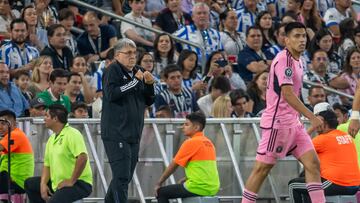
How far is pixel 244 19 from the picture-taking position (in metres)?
23.9

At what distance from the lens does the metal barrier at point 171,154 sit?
1744cm

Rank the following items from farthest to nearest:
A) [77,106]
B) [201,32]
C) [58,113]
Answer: [201,32] → [77,106] → [58,113]

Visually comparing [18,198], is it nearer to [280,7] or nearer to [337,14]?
[280,7]

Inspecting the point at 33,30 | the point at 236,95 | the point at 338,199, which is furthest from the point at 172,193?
the point at 33,30

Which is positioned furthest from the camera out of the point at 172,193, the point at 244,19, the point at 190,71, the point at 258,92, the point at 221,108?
the point at 244,19

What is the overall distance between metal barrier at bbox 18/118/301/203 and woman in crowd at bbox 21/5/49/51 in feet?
11.2

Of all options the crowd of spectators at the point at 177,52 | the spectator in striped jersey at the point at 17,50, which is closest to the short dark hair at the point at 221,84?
the crowd of spectators at the point at 177,52

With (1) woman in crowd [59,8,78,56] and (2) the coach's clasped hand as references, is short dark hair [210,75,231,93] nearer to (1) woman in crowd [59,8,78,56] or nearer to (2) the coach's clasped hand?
(1) woman in crowd [59,8,78,56]

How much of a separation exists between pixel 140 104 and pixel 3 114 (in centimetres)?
211

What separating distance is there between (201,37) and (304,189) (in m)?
6.18

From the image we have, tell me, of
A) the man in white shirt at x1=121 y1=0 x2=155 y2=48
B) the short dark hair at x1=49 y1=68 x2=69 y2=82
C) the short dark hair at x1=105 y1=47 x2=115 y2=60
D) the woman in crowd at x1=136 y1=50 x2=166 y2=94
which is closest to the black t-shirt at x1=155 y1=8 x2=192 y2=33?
the man in white shirt at x1=121 y1=0 x2=155 y2=48

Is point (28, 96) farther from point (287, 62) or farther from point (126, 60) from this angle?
point (287, 62)

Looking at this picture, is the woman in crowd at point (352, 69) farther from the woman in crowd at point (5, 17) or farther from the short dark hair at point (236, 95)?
the woman in crowd at point (5, 17)

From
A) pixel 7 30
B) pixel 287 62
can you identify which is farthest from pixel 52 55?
pixel 287 62
